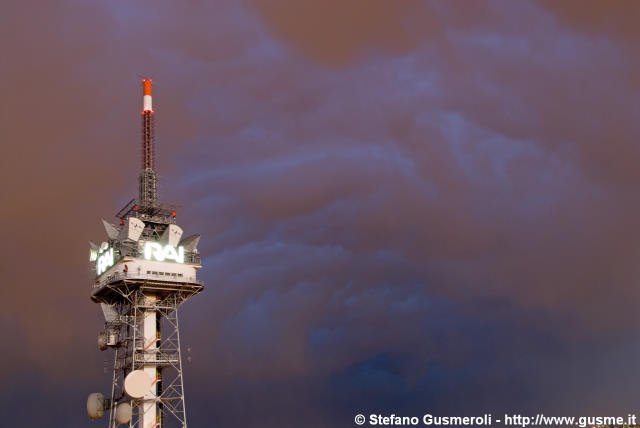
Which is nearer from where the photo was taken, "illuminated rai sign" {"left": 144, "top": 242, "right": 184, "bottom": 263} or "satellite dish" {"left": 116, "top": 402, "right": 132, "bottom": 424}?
"satellite dish" {"left": 116, "top": 402, "right": 132, "bottom": 424}

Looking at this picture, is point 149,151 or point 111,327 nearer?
point 111,327

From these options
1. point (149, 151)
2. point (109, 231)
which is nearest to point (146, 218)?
point (109, 231)

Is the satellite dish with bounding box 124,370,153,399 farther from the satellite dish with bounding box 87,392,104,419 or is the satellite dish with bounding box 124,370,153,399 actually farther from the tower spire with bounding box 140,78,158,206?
the tower spire with bounding box 140,78,158,206

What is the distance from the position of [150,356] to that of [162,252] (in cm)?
1775

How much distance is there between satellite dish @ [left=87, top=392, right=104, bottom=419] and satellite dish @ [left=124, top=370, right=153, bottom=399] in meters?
11.2

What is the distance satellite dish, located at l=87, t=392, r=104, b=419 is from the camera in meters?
114

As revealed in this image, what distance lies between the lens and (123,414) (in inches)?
4245

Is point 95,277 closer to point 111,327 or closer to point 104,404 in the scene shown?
point 111,327

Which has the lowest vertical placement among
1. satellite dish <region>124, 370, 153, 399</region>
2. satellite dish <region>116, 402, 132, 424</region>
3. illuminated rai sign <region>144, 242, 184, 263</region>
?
satellite dish <region>116, 402, 132, 424</region>

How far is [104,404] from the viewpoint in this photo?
11531cm

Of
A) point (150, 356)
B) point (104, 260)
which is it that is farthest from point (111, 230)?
point (150, 356)

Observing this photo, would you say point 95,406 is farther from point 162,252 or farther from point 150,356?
point 162,252

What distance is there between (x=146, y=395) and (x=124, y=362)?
9122 millimetres

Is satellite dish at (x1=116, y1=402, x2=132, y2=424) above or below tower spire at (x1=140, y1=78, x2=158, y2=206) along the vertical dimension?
below
